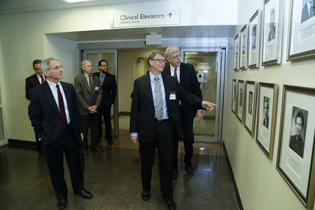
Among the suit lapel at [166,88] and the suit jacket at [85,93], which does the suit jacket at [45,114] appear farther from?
the suit jacket at [85,93]

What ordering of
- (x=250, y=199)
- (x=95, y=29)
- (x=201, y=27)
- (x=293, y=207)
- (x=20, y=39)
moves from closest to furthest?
(x=293, y=207)
(x=250, y=199)
(x=201, y=27)
(x=95, y=29)
(x=20, y=39)

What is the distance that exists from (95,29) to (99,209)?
3.30 meters

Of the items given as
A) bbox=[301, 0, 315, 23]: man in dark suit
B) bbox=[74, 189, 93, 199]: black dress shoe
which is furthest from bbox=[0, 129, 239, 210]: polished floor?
bbox=[301, 0, 315, 23]: man in dark suit

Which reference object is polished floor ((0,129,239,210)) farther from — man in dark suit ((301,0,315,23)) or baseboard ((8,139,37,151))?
man in dark suit ((301,0,315,23))

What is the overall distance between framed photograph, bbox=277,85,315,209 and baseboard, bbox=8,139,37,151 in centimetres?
497

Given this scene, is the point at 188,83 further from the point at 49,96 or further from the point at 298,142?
the point at 298,142

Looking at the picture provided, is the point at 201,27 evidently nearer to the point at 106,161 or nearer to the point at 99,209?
the point at 106,161

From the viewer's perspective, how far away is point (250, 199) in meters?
2.00

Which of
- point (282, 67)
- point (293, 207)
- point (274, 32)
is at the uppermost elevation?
point (274, 32)

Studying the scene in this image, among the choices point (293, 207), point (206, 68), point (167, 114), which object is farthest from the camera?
point (206, 68)

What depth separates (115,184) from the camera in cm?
297

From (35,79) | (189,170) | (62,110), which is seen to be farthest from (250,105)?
(35,79)

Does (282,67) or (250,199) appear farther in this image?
(250,199)

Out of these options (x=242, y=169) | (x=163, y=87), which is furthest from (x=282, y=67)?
(x=242, y=169)
